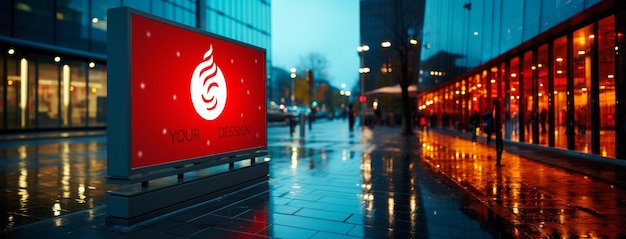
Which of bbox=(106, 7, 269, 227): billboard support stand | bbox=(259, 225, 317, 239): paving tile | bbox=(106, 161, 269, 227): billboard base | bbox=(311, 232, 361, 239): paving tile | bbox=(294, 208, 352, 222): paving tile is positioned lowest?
bbox=(311, 232, 361, 239): paving tile

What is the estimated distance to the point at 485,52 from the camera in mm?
19500

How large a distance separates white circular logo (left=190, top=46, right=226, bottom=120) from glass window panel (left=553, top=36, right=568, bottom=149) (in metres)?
11.9

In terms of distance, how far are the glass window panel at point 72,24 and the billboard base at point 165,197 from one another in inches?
1008

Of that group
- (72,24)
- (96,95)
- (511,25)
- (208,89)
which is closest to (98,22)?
(72,24)

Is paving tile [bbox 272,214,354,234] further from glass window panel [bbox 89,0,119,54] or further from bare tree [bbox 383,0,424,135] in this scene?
glass window panel [bbox 89,0,119,54]

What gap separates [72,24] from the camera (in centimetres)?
2803

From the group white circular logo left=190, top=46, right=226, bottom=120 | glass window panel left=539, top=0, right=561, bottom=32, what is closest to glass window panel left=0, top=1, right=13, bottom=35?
white circular logo left=190, top=46, right=226, bottom=120

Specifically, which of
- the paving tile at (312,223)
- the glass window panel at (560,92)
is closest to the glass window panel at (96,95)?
the glass window panel at (560,92)

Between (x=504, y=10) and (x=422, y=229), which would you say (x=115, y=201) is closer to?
(x=422, y=229)

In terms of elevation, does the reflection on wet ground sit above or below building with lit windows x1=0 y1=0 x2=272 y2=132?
below

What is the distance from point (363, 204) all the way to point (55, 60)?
2941cm

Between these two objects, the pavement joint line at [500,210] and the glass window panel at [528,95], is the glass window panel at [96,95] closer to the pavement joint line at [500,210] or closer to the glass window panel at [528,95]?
the glass window panel at [528,95]

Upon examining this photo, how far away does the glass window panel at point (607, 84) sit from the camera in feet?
36.8

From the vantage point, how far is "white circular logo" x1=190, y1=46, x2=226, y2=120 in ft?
21.7
